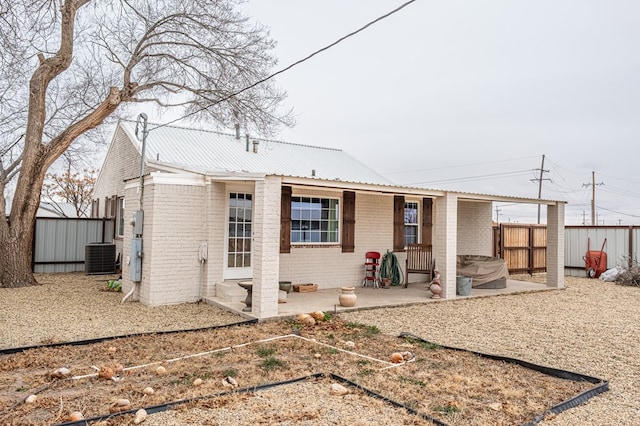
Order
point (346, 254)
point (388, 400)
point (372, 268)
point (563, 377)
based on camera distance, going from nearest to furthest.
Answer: point (388, 400) → point (563, 377) → point (346, 254) → point (372, 268)

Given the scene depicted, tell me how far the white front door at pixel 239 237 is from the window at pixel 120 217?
5367 millimetres

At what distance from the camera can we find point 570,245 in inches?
603

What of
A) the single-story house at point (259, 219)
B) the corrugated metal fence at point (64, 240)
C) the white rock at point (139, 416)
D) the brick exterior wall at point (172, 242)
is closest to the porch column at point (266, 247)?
the single-story house at point (259, 219)

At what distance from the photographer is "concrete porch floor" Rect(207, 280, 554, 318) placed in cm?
781

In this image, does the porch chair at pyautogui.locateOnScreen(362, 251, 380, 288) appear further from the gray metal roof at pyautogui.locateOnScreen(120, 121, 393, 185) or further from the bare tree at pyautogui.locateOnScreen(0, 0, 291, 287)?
the bare tree at pyautogui.locateOnScreen(0, 0, 291, 287)

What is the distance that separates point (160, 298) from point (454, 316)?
5.28 meters

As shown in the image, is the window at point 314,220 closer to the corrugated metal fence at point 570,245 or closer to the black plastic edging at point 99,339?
the black plastic edging at point 99,339

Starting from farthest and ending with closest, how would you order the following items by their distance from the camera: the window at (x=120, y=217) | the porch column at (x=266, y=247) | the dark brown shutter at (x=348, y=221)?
the window at (x=120, y=217)
the dark brown shutter at (x=348, y=221)
the porch column at (x=266, y=247)

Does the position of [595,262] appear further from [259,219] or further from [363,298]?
[259,219]

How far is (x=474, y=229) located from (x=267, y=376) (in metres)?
10.5

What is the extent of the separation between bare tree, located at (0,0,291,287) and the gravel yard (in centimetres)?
295

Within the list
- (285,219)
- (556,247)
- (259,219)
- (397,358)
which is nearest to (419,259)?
(556,247)

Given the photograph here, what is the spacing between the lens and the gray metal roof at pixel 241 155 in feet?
37.5

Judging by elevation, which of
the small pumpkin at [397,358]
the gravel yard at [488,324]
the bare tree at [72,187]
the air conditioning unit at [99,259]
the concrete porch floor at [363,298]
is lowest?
Result: the gravel yard at [488,324]
